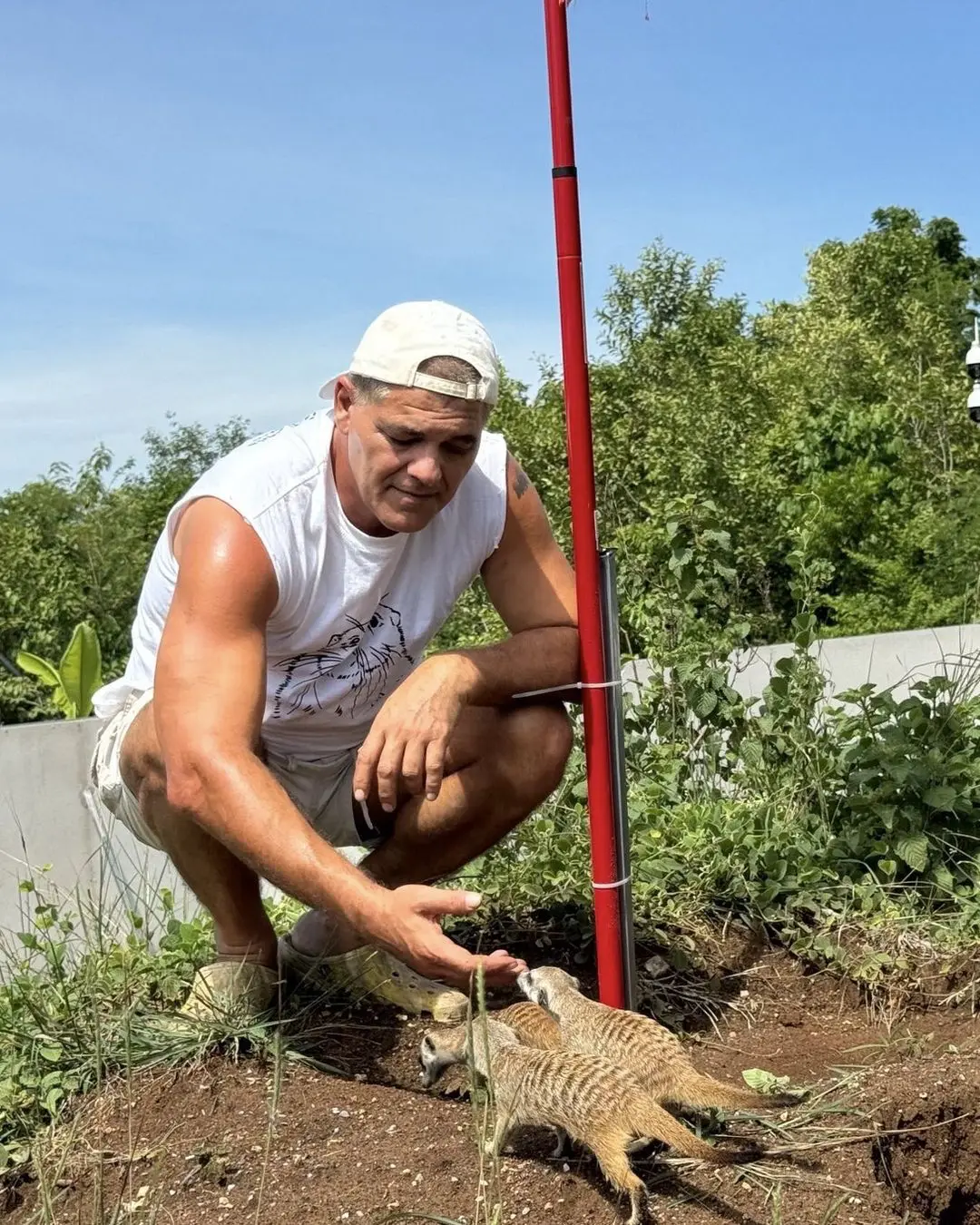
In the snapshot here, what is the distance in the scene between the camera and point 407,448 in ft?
8.55

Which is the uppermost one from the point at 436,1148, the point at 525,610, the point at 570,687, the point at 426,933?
the point at 525,610

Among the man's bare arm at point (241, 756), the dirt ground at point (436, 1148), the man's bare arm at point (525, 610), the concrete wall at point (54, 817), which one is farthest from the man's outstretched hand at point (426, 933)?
the concrete wall at point (54, 817)

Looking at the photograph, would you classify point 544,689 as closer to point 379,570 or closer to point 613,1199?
point 379,570

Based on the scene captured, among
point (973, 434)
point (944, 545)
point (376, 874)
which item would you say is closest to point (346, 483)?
point (376, 874)

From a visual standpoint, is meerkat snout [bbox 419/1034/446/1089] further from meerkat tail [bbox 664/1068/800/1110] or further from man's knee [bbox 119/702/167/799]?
man's knee [bbox 119/702/167/799]

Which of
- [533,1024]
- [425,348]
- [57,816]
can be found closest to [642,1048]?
[533,1024]

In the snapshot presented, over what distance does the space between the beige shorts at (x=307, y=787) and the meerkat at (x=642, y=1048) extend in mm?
695

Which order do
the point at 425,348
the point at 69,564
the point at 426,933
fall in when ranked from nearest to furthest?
the point at 426,933 → the point at 425,348 → the point at 69,564

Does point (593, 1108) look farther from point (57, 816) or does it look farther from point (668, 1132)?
point (57, 816)

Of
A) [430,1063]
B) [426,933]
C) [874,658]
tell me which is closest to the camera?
[426,933]

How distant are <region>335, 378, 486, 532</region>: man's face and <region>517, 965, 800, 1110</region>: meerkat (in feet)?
3.26

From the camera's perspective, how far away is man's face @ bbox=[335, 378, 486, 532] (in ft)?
8.39

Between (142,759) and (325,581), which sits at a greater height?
(325,581)

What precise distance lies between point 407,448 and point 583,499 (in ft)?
1.18
